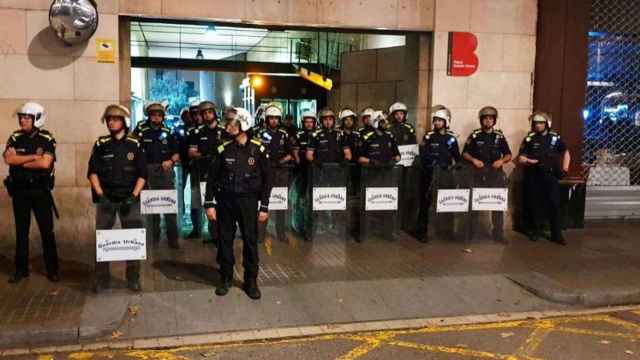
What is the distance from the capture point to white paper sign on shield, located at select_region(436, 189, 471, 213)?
9.65 meters

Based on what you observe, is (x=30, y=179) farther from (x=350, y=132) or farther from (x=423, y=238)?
(x=423, y=238)

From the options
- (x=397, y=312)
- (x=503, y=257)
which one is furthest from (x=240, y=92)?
(x=397, y=312)

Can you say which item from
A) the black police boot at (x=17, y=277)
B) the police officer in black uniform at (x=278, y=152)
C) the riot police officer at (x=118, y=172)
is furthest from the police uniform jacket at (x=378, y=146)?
the black police boot at (x=17, y=277)

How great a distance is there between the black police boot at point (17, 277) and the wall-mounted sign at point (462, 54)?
6.77 m

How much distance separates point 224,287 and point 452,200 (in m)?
3.93

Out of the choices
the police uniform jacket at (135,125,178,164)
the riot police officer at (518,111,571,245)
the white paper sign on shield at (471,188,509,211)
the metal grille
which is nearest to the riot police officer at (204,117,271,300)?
the police uniform jacket at (135,125,178,164)

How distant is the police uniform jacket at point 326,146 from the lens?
9.91 m

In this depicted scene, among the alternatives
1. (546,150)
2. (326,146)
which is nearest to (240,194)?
(326,146)

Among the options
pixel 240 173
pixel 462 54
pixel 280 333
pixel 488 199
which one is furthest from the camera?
pixel 462 54

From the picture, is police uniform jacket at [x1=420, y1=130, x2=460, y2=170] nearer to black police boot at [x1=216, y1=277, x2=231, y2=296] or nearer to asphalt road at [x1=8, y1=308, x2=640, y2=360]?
asphalt road at [x1=8, y1=308, x2=640, y2=360]

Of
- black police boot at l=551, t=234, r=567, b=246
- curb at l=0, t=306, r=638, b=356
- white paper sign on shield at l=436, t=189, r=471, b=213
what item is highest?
white paper sign on shield at l=436, t=189, r=471, b=213

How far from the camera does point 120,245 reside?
277 inches

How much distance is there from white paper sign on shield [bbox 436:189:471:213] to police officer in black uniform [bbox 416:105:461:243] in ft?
0.67

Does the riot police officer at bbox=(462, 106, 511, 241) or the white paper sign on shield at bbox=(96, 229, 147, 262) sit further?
the riot police officer at bbox=(462, 106, 511, 241)
